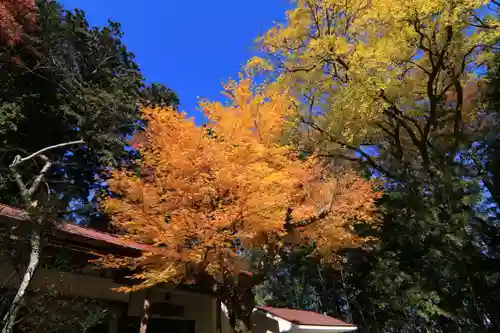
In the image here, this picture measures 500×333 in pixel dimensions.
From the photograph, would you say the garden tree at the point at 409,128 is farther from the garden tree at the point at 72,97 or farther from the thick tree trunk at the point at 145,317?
the thick tree trunk at the point at 145,317

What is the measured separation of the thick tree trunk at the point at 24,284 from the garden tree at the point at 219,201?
5.77ft

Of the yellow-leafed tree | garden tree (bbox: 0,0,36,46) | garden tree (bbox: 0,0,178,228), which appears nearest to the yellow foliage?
the yellow-leafed tree

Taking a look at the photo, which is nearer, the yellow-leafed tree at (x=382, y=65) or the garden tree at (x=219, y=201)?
the garden tree at (x=219, y=201)

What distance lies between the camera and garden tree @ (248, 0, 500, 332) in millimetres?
10516

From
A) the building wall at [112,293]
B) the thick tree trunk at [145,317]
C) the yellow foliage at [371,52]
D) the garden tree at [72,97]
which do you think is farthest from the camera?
the garden tree at [72,97]

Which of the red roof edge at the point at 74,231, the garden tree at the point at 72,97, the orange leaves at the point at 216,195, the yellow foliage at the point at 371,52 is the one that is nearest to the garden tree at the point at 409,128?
the yellow foliage at the point at 371,52

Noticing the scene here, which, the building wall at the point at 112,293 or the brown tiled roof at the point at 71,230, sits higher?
the brown tiled roof at the point at 71,230

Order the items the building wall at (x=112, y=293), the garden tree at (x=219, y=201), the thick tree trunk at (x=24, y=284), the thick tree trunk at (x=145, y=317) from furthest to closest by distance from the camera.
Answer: the garden tree at (x=219, y=201) → the thick tree trunk at (x=145, y=317) → the building wall at (x=112, y=293) → the thick tree trunk at (x=24, y=284)

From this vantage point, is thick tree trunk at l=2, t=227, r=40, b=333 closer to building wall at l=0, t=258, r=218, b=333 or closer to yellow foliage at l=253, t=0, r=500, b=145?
building wall at l=0, t=258, r=218, b=333

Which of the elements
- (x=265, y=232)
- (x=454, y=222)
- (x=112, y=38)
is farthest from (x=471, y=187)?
(x=112, y=38)

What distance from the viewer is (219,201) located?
25.7 feet

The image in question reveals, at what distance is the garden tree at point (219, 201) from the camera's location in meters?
7.22

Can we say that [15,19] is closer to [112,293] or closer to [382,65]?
[112,293]

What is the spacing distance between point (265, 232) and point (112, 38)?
11.4 m
